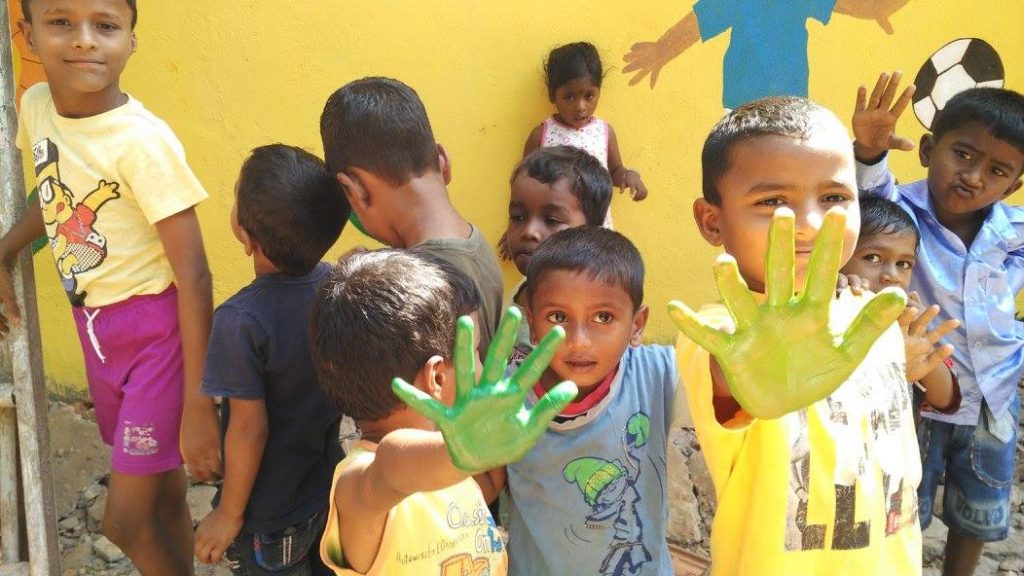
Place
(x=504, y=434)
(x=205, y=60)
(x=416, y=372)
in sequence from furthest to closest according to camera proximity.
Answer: (x=205, y=60) → (x=416, y=372) → (x=504, y=434)

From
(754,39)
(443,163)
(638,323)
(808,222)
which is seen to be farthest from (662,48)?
(808,222)

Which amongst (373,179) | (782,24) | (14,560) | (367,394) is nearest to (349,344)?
(367,394)

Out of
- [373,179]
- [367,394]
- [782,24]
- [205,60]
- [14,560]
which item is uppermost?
[782,24]

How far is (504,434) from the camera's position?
101 cm

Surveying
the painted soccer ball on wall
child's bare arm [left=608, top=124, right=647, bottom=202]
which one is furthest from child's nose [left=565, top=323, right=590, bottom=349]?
the painted soccer ball on wall

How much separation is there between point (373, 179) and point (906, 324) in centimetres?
113

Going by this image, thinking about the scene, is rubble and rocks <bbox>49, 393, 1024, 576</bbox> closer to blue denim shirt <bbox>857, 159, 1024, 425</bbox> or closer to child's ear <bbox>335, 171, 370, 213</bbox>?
blue denim shirt <bbox>857, 159, 1024, 425</bbox>

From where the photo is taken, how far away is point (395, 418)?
A: 4.52 ft

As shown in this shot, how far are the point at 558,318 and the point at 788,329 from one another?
2.52 feet

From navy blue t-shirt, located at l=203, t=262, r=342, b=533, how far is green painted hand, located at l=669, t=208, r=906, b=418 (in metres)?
1.01

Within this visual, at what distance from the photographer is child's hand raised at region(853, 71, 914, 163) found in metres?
1.93

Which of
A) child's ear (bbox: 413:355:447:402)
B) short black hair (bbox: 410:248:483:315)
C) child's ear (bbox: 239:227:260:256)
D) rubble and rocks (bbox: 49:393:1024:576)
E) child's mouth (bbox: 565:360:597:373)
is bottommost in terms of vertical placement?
rubble and rocks (bbox: 49:393:1024:576)

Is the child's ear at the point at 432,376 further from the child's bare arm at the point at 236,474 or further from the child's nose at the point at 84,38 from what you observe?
the child's nose at the point at 84,38

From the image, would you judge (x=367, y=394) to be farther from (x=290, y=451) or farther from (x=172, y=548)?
(x=172, y=548)
